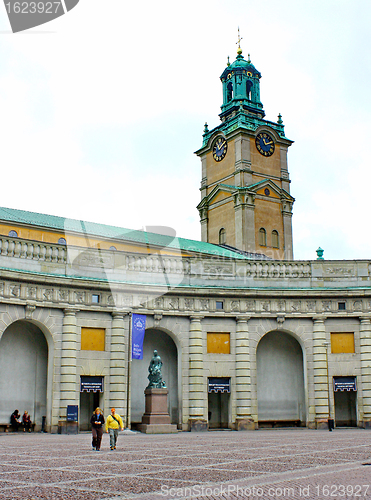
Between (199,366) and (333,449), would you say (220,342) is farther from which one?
(333,449)

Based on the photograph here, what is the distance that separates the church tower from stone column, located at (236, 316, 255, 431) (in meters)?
31.3

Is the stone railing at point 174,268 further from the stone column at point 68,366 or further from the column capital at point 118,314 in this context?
the stone column at point 68,366

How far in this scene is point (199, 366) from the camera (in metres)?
37.4

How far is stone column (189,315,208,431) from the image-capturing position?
36688mm

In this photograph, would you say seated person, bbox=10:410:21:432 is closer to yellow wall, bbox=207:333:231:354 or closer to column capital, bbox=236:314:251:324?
yellow wall, bbox=207:333:231:354

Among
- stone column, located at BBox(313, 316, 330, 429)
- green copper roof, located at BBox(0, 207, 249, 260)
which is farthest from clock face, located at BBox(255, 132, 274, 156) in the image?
stone column, located at BBox(313, 316, 330, 429)

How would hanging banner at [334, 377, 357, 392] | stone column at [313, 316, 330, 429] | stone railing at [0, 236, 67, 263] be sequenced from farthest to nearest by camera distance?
hanging banner at [334, 377, 357, 392] → stone column at [313, 316, 330, 429] → stone railing at [0, 236, 67, 263]

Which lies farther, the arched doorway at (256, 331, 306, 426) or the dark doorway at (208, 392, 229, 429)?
the arched doorway at (256, 331, 306, 426)

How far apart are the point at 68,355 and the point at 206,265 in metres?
11.0

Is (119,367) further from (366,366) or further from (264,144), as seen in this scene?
(264,144)

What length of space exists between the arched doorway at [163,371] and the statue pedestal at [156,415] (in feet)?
13.4

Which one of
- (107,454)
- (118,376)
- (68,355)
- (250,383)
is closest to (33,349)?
(68,355)

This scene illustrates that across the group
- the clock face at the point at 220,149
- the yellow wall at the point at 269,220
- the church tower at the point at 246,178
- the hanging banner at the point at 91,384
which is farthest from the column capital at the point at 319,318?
the clock face at the point at 220,149

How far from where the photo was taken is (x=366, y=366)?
127 feet
